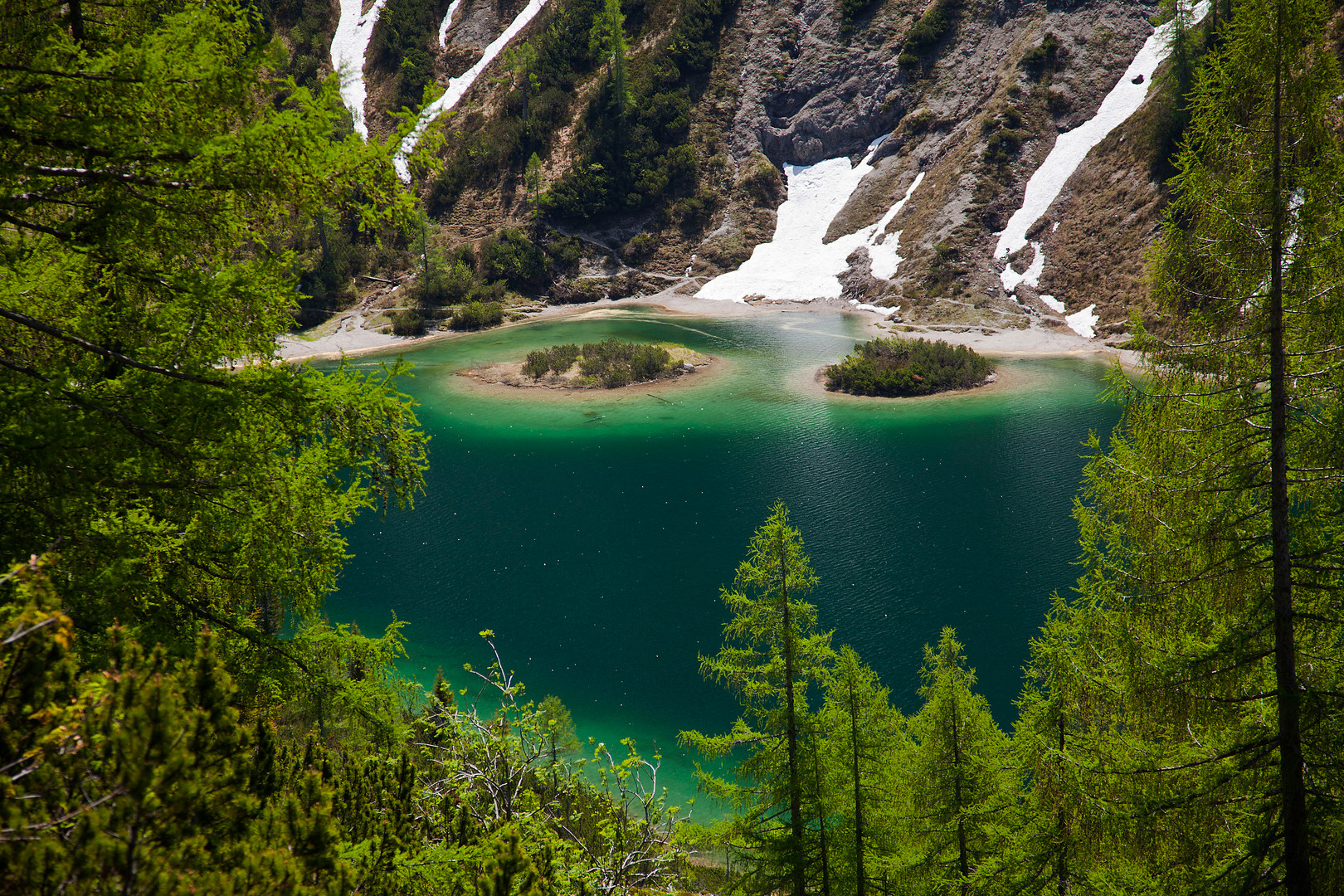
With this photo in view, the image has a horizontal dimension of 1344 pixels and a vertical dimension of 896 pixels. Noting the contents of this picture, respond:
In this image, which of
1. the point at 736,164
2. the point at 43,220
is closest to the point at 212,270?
the point at 43,220

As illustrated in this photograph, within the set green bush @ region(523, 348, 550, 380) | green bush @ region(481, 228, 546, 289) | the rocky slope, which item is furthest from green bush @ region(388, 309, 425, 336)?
green bush @ region(523, 348, 550, 380)

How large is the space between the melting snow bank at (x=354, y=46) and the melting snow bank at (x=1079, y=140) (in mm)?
71548

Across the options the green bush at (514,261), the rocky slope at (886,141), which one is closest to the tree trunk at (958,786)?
the rocky slope at (886,141)

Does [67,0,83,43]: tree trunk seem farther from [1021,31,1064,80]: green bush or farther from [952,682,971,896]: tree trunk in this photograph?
[1021,31,1064,80]: green bush

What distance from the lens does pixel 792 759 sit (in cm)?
953

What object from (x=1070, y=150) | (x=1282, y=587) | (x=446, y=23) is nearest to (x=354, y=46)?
(x=446, y=23)

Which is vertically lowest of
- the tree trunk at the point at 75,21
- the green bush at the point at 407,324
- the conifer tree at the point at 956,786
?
the conifer tree at the point at 956,786

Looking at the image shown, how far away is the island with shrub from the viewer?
45312 mm

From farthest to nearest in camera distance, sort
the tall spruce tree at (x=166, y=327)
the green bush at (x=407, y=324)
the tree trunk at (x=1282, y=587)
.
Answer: the green bush at (x=407, y=324) → the tree trunk at (x=1282, y=587) → the tall spruce tree at (x=166, y=327)

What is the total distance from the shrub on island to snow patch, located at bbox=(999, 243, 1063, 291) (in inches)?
1083

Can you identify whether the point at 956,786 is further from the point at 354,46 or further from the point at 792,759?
the point at 354,46

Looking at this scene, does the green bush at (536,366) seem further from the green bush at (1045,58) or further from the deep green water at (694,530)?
the green bush at (1045,58)

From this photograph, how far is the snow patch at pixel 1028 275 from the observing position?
54.5 metres

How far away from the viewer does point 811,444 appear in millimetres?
A: 33500
